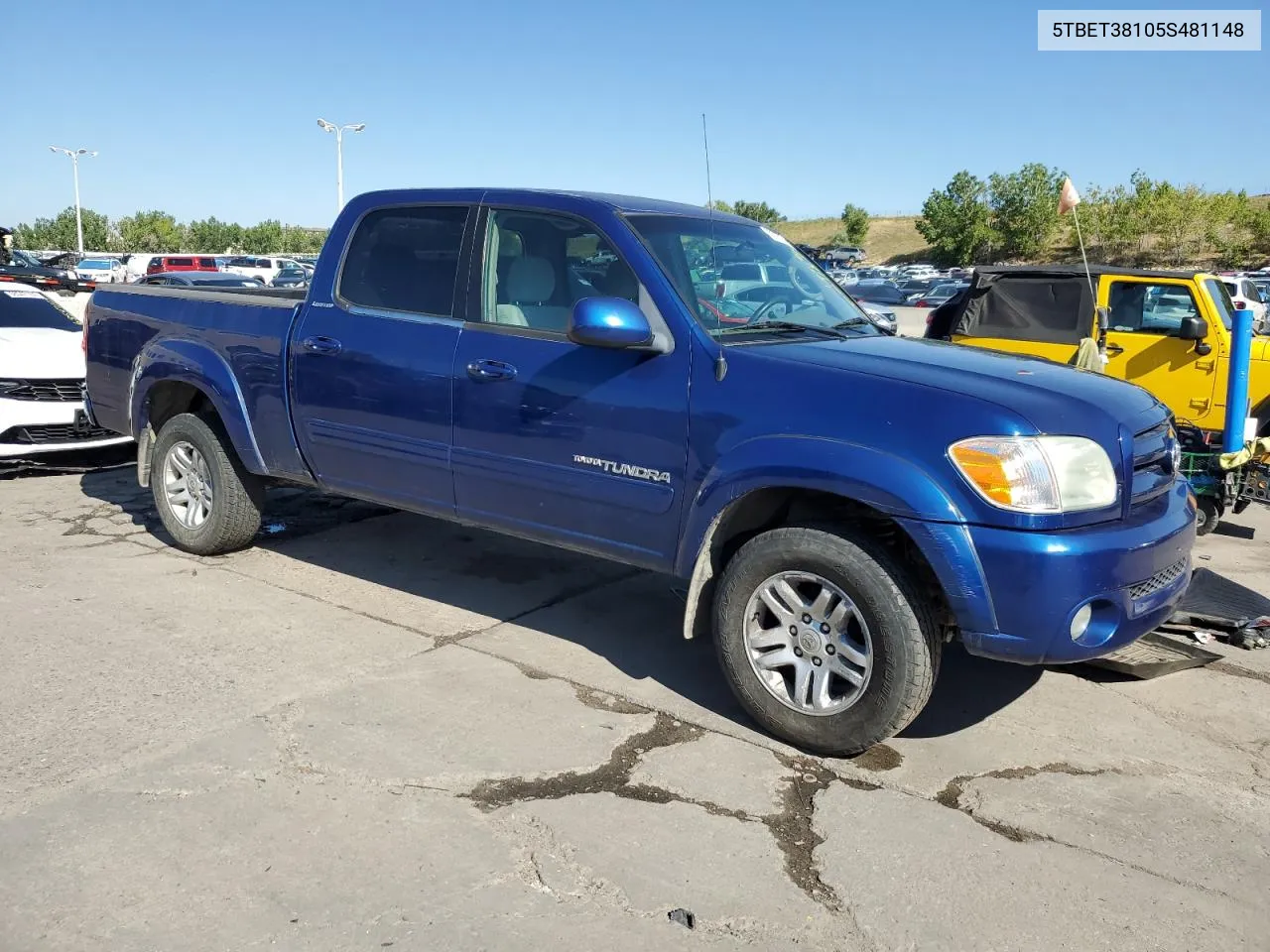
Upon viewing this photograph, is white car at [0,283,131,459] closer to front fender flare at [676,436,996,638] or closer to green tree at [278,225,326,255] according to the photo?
front fender flare at [676,436,996,638]

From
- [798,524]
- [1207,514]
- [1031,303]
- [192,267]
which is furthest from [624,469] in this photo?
[192,267]

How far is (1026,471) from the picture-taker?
10.8 ft

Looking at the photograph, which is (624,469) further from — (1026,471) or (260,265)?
(260,265)

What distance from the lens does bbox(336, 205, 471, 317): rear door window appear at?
4.72 m

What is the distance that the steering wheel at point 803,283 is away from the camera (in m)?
4.66

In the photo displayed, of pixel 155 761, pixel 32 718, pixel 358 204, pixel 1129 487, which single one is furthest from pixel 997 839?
pixel 358 204

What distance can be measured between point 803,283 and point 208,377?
3.07 metres

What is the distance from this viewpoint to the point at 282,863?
297cm

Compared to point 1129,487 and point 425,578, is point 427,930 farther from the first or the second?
point 425,578

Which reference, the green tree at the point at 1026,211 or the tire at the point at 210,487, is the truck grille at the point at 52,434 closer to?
the tire at the point at 210,487

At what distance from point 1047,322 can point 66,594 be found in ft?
26.4

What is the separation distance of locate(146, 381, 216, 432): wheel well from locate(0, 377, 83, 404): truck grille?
7.46 ft

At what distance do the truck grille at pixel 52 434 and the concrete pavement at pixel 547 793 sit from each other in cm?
275

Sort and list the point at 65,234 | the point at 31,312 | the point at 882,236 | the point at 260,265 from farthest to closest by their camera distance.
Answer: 1. the point at 882,236
2. the point at 65,234
3. the point at 260,265
4. the point at 31,312
